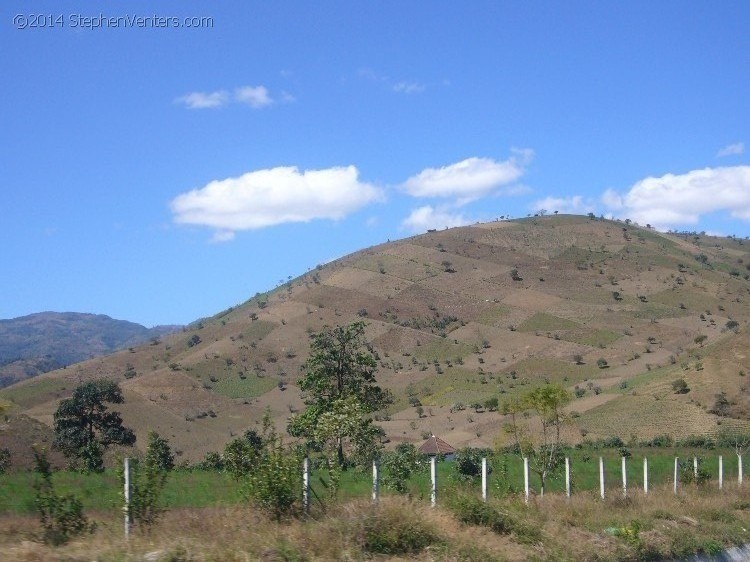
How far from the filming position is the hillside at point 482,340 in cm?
6519

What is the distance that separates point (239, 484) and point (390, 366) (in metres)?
81.5

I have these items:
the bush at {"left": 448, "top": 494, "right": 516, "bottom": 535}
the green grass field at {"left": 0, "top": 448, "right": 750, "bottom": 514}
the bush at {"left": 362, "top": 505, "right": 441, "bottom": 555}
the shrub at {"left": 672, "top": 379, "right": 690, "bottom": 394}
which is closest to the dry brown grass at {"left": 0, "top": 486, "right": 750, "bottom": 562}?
the bush at {"left": 362, "top": 505, "right": 441, "bottom": 555}

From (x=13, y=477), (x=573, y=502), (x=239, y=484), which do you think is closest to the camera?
(x=239, y=484)

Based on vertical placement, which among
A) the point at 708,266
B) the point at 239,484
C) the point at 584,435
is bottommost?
the point at 584,435

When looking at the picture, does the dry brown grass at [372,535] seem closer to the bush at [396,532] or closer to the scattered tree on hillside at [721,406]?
the bush at [396,532]

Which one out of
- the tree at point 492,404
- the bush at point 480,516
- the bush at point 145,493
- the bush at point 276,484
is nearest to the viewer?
the bush at point 145,493

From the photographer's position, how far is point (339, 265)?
484ft

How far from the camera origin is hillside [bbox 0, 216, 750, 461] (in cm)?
6519

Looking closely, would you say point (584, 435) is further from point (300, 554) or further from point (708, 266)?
point (708, 266)

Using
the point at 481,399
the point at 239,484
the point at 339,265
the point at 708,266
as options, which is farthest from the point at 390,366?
the point at 239,484

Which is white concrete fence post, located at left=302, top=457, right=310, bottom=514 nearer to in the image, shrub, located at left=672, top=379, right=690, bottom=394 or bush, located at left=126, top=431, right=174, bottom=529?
bush, located at left=126, top=431, right=174, bottom=529

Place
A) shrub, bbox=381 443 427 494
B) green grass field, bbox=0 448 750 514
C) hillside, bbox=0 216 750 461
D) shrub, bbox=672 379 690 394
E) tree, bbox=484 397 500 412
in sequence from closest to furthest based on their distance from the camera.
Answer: green grass field, bbox=0 448 750 514, shrub, bbox=381 443 427 494, shrub, bbox=672 379 690 394, hillside, bbox=0 216 750 461, tree, bbox=484 397 500 412

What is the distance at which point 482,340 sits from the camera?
10212 centimetres

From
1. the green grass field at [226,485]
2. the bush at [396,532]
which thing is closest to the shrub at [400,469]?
the green grass field at [226,485]
